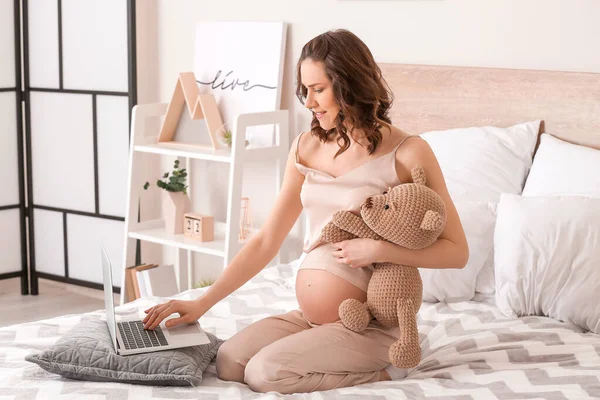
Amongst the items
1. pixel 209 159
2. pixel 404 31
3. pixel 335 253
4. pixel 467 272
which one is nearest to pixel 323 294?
pixel 335 253

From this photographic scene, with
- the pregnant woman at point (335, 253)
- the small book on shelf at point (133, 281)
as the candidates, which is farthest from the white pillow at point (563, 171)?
the small book on shelf at point (133, 281)

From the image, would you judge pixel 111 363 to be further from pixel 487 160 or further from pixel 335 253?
pixel 487 160

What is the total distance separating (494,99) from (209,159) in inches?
43.7

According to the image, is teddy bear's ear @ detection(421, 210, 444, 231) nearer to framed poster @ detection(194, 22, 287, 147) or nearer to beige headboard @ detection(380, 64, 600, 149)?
beige headboard @ detection(380, 64, 600, 149)

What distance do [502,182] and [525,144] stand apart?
0.14 m

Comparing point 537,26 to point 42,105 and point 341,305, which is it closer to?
point 341,305

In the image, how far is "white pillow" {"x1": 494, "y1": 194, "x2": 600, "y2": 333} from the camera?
210cm

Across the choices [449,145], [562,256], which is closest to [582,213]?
[562,256]

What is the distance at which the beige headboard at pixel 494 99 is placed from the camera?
2506mm

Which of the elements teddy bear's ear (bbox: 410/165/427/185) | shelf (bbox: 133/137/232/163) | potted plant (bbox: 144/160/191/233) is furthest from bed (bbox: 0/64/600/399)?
potted plant (bbox: 144/160/191/233)

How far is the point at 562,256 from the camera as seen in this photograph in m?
2.13

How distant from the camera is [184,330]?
184cm

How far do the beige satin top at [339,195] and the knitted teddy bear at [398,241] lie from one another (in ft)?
0.18

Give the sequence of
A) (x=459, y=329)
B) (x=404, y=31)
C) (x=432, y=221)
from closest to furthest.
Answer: (x=432, y=221), (x=459, y=329), (x=404, y=31)
